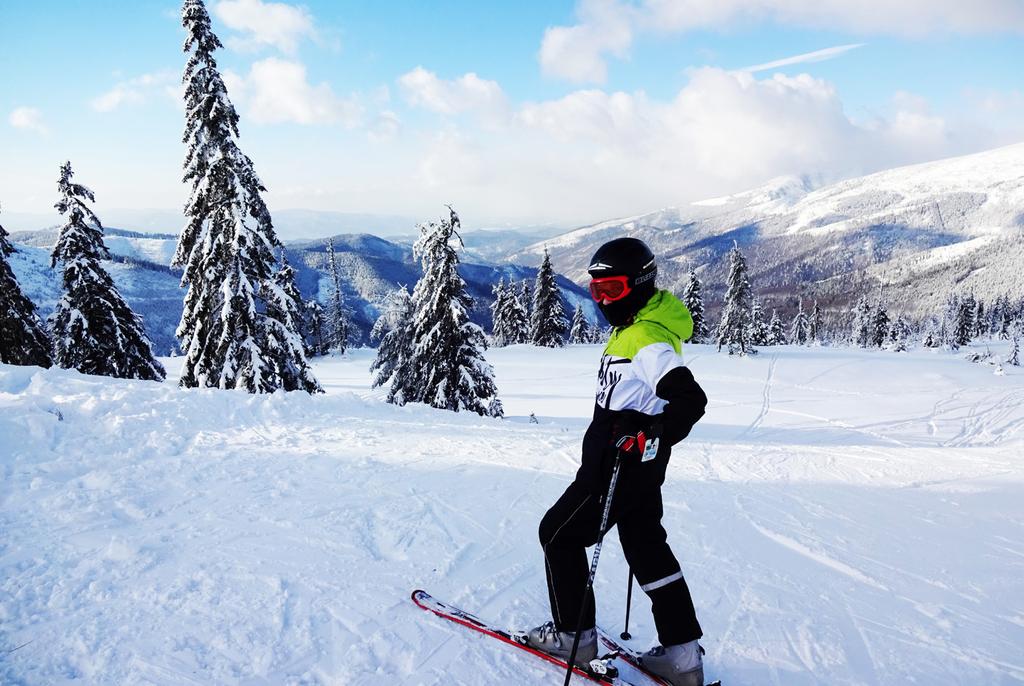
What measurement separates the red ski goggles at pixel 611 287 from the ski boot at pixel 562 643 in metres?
2.13

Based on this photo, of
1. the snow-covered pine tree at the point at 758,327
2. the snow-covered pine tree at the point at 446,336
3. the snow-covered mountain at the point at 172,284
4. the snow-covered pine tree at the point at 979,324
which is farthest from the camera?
the snow-covered mountain at the point at 172,284

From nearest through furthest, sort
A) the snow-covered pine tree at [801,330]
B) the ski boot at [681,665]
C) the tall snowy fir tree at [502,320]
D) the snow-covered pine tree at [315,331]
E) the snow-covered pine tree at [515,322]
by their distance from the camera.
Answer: the ski boot at [681,665], the snow-covered pine tree at [315,331], the snow-covered pine tree at [515,322], the tall snowy fir tree at [502,320], the snow-covered pine tree at [801,330]

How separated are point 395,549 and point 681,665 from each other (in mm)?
2536

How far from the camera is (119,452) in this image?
5.97 metres

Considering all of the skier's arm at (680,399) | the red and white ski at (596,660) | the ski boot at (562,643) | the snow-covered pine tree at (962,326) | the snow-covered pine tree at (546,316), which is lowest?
the red and white ski at (596,660)

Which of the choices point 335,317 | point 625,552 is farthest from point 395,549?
point 335,317

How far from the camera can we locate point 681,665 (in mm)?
3012

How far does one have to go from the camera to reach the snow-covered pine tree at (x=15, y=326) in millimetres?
16734

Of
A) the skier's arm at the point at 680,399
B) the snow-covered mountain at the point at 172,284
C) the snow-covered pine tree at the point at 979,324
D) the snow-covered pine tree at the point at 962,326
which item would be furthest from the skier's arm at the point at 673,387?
the snow-covered pine tree at the point at 979,324

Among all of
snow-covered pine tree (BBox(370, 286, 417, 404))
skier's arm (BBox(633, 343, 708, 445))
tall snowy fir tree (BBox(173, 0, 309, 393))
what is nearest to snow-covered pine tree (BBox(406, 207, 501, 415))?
snow-covered pine tree (BBox(370, 286, 417, 404))

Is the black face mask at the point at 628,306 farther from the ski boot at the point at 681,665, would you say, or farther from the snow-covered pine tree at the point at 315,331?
the snow-covered pine tree at the point at 315,331

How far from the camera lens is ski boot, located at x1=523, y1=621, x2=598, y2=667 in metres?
3.13

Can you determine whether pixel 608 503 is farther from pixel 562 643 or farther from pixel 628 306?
pixel 628 306

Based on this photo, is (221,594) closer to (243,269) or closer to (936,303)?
(243,269)
